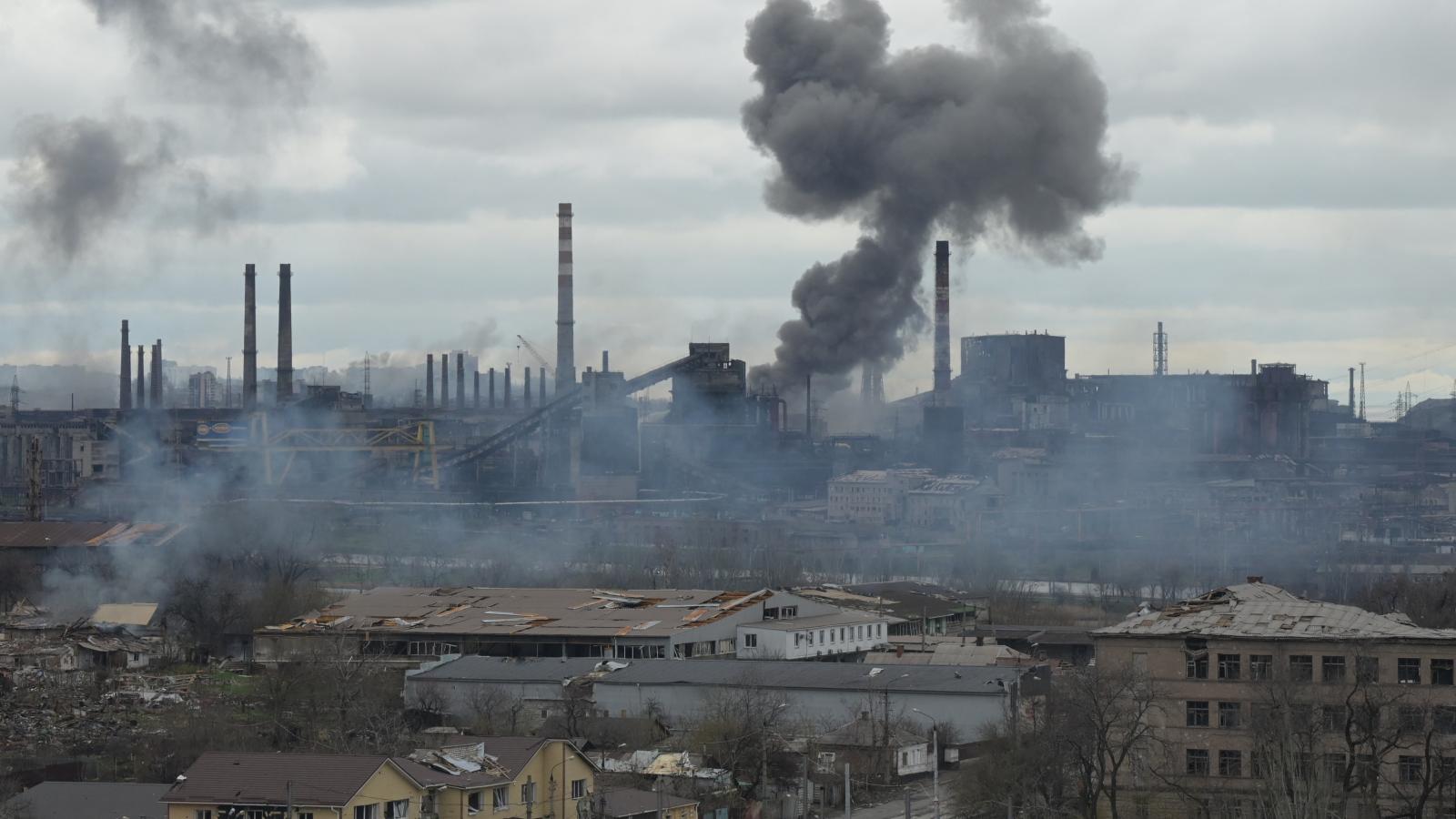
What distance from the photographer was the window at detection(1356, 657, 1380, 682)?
20.1 meters

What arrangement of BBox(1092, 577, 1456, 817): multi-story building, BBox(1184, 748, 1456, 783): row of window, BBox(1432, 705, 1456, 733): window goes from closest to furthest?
BBox(1184, 748, 1456, 783): row of window < BBox(1092, 577, 1456, 817): multi-story building < BBox(1432, 705, 1456, 733): window

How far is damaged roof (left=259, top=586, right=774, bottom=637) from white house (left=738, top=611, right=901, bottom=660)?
914 millimetres

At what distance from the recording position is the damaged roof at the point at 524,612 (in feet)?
111

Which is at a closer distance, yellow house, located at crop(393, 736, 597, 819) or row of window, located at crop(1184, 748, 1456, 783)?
yellow house, located at crop(393, 736, 597, 819)

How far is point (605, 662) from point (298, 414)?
44899 millimetres

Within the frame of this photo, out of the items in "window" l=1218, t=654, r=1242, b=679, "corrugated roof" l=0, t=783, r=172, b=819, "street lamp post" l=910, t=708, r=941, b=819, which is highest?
"window" l=1218, t=654, r=1242, b=679

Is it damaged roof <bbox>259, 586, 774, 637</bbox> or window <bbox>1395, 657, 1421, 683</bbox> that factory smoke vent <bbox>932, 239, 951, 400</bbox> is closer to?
damaged roof <bbox>259, 586, 774, 637</bbox>

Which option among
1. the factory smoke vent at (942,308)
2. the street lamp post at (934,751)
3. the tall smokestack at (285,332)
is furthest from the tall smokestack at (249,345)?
the street lamp post at (934,751)

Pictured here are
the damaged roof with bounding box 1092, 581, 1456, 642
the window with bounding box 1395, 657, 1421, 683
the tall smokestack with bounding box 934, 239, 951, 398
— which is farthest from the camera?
the tall smokestack with bounding box 934, 239, 951, 398

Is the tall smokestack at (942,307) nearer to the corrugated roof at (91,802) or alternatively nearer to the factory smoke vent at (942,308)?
the factory smoke vent at (942,308)

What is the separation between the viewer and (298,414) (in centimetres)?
7269

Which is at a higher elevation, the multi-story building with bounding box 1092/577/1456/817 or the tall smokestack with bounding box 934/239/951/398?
the tall smokestack with bounding box 934/239/951/398

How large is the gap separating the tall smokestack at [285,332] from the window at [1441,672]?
57465 millimetres

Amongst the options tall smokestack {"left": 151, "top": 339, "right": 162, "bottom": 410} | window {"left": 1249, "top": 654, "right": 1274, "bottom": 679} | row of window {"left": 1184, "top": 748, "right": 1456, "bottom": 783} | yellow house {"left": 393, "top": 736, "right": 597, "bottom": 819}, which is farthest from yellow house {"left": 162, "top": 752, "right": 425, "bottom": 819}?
tall smokestack {"left": 151, "top": 339, "right": 162, "bottom": 410}
